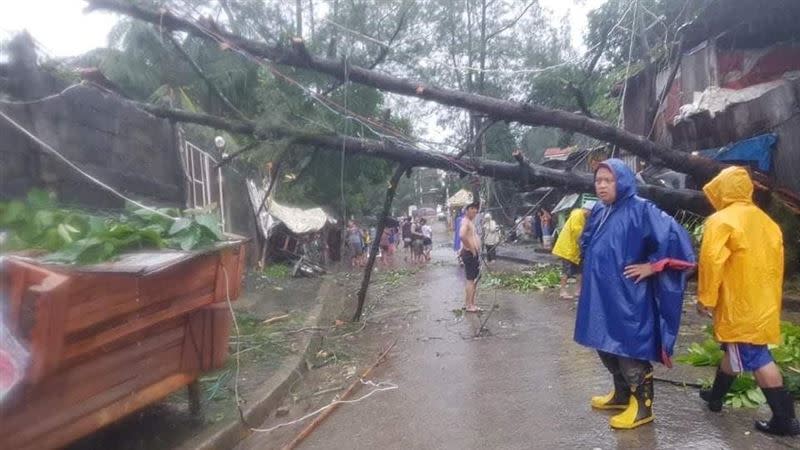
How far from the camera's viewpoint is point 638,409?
4.00 metres

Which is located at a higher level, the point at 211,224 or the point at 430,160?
the point at 430,160

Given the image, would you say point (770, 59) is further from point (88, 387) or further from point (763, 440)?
point (88, 387)

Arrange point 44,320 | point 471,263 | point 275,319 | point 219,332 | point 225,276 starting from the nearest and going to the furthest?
point 44,320 → point 225,276 → point 219,332 → point 275,319 → point 471,263

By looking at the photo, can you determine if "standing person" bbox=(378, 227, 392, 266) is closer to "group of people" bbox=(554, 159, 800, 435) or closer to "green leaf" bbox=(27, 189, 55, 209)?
"green leaf" bbox=(27, 189, 55, 209)

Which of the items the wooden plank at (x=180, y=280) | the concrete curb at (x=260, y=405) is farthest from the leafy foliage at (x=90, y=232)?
the concrete curb at (x=260, y=405)

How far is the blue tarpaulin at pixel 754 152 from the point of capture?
32.3 feet

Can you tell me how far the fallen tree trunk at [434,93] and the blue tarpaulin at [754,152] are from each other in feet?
4.46

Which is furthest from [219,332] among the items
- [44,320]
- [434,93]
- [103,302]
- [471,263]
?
[471,263]

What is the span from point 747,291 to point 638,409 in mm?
1030

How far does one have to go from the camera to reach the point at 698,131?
10680 millimetres

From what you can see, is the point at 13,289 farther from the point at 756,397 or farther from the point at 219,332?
the point at 756,397

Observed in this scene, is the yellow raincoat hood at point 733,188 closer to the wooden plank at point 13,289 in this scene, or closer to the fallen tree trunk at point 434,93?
the wooden plank at point 13,289

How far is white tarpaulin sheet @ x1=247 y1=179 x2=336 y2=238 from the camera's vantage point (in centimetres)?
1756

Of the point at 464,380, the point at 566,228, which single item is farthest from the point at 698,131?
the point at 464,380
